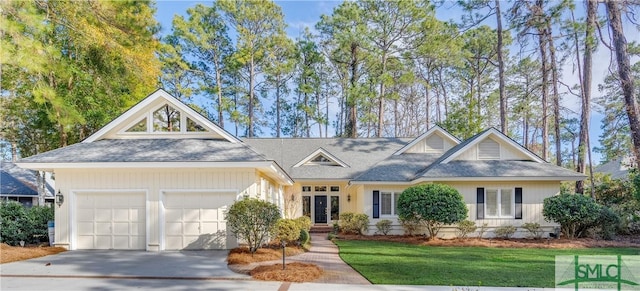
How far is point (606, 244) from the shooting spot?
44.3 ft

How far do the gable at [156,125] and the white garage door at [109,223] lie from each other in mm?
2273

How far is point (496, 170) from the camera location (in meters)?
15.8

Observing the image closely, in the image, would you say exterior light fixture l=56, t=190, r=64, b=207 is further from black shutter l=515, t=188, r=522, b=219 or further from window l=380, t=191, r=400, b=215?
black shutter l=515, t=188, r=522, b=219

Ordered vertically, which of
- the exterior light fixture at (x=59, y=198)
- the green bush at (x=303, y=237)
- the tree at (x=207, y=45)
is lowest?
the green bush at (x=303, y=237)

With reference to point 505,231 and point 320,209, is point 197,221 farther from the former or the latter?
point 505,231

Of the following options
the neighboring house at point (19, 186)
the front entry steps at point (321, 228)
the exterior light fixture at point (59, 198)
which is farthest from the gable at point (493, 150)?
the neighboring house at point (19, 186)

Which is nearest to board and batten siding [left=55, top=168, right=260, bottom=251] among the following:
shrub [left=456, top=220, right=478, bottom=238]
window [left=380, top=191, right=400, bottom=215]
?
window [left=380, top=191, right=400, bottom=215]

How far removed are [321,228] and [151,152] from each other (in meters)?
11.1

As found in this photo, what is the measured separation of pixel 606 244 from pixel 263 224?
40.2ft

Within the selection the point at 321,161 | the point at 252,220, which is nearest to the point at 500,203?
the point at 321,161

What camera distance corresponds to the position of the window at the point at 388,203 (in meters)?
17.6

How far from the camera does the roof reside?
76.0 ft

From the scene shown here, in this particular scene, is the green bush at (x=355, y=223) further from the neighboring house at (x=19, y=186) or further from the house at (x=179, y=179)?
the neighboring house at (x=19, y=186)

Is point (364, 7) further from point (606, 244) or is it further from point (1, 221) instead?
point (1, 221)
